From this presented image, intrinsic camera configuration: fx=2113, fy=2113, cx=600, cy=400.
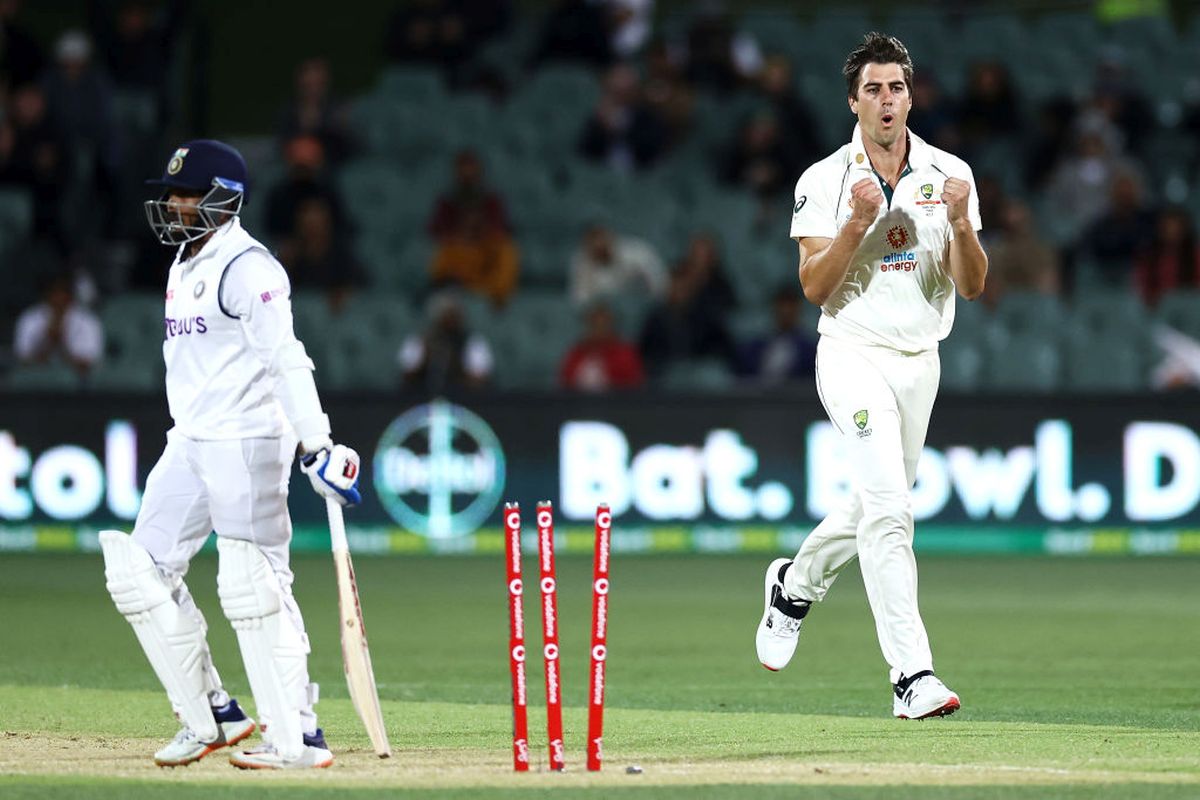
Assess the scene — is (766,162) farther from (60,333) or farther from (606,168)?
(60,333)

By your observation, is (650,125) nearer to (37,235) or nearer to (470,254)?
(470,254)

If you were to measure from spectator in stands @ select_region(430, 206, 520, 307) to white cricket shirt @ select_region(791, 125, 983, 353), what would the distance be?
29.6ft

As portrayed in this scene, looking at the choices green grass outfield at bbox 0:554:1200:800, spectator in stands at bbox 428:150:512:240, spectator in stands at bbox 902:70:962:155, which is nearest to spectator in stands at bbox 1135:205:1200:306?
spectator in stands at bbox 902:70:962:155

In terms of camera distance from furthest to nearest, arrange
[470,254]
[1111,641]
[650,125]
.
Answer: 1. [650,125]
2. [470,254]
3. [1111,641]

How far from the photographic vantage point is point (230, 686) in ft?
29.4

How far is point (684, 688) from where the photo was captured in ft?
29.3

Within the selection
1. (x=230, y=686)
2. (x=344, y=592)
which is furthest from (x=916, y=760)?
(x=230, y=686)

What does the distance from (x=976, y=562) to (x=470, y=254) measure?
15.6 feet

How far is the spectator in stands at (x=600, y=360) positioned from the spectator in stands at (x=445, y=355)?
64 cm

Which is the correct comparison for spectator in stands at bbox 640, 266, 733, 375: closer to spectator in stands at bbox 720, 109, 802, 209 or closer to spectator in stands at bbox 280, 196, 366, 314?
spectator in stands at bbox 720, 109, 802, 209

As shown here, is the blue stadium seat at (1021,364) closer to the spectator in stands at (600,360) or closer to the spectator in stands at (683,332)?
the spectator in stands at (683,332)

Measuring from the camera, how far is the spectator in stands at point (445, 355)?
1502 centimetres

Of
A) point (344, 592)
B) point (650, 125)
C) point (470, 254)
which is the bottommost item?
point (344, 592)

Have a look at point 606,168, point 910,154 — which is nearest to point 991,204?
point 606,168
